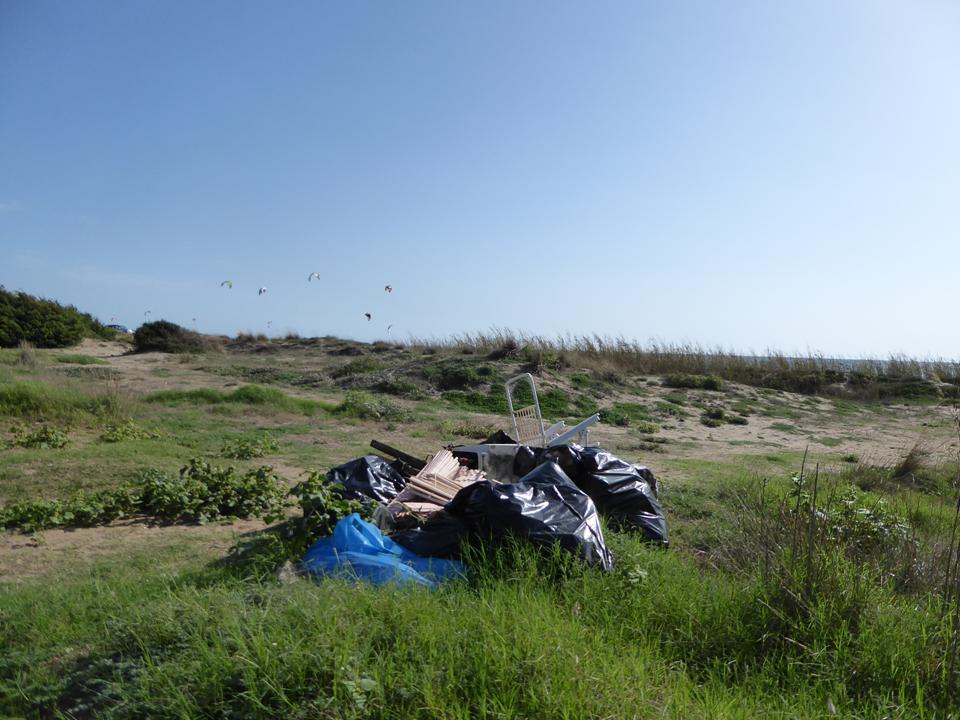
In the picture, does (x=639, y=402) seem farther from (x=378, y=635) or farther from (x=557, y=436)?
(x=378, y=635)

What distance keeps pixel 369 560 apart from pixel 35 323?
2591 centimetres

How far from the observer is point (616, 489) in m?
5.11

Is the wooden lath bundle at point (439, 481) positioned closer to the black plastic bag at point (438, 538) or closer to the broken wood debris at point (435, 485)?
the broken wood debris at point (435, 485)

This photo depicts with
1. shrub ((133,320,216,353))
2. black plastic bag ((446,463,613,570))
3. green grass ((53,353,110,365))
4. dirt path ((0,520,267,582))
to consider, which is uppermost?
shrub ((133,320,216,353))

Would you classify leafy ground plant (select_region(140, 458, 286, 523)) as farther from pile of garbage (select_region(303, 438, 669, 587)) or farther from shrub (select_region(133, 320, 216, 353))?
shrub (select_region(133, 320, 216, 353))

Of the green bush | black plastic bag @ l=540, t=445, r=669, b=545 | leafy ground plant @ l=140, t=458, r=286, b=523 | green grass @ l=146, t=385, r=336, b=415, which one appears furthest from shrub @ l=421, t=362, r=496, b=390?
the green bush

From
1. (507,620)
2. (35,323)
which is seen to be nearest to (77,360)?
(35,323)

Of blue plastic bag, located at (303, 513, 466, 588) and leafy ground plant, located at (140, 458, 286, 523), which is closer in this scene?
blue plastic bag, located at (303, 513, 466, 588)

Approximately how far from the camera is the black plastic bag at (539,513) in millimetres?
3729

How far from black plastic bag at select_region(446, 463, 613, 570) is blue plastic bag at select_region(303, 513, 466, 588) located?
1.20ft

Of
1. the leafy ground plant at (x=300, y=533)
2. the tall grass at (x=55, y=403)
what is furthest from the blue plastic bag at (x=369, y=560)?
the tall grass at (x=55, y=403)

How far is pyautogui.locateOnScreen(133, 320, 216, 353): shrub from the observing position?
25.8 m

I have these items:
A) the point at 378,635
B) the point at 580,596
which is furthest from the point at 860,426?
the point at 378,635

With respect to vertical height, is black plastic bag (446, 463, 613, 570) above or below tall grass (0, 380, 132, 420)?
below
